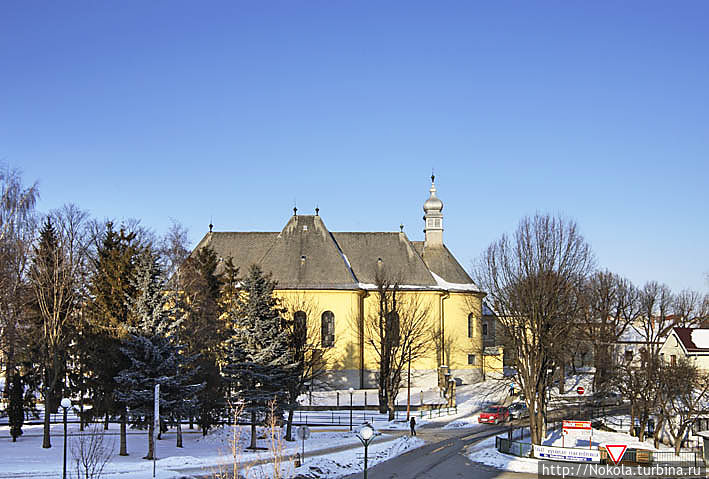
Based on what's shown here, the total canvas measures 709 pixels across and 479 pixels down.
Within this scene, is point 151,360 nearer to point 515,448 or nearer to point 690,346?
point 515,448

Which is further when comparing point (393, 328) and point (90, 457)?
point (393, 328)

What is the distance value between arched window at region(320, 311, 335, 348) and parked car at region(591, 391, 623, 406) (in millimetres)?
18874

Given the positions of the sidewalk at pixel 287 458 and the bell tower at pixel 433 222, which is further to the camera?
the bell tower at pixel 433 222

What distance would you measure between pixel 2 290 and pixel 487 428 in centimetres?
2596

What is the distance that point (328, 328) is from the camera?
55.5m

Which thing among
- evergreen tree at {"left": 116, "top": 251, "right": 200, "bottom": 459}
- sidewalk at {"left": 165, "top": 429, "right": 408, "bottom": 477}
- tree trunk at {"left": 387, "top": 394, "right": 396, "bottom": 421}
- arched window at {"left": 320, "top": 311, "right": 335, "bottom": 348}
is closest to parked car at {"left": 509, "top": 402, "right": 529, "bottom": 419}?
tree trunk at {"left": 387, "top": 394, "right": 396, "bottom": 421}

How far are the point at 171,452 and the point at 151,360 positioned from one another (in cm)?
487

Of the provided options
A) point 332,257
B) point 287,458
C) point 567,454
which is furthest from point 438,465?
point 332,257

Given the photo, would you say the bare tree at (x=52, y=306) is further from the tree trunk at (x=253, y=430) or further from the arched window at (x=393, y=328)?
the arched window at (x=393, y=328)

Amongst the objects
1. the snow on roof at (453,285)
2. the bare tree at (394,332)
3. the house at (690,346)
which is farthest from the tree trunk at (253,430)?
the snow on roof at (453,285)

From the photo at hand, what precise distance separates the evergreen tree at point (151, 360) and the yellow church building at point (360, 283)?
23128 mm

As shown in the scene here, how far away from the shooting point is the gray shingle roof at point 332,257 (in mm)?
55812

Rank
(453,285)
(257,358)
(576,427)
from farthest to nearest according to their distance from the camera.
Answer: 1. (453,285)
2. (257,358)
3. (576,427)

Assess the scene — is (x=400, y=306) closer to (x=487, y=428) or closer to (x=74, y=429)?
(x=487, y=428)
